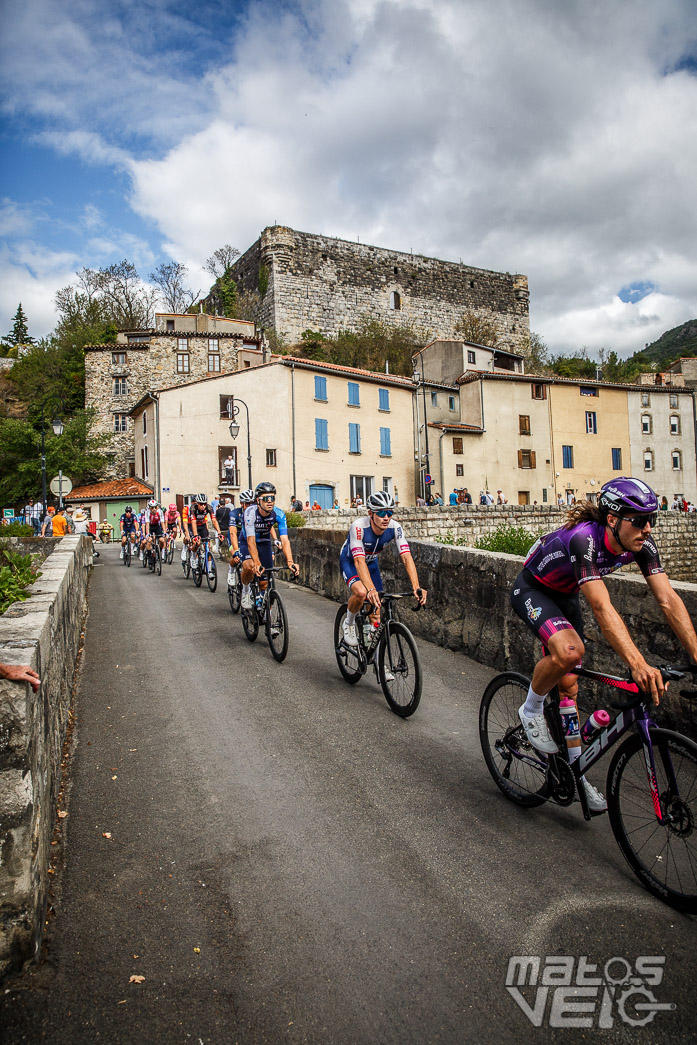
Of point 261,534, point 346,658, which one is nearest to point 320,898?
point 346,658

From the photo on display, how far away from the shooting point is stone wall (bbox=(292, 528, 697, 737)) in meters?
4.62

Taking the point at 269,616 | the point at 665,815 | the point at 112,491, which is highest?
the point at 112,491

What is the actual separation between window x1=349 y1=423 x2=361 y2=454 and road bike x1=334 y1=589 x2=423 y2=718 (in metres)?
33.9

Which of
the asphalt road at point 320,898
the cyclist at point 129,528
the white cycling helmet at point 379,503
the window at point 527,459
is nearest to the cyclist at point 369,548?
the white cycling helmet at point 379,503

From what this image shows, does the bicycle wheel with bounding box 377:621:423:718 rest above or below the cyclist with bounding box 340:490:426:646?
below

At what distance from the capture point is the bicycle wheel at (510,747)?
3.71m

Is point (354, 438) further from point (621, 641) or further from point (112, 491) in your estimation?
point (621, 641)

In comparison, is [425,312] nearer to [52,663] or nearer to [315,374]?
[315,374]

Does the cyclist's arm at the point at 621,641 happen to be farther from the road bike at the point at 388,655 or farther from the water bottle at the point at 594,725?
the road bike at the point at 388,655

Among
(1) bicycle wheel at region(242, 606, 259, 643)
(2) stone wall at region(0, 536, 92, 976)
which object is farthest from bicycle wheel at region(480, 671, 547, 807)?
(1) bicycle wheel at region(242, 606, 259, 643)

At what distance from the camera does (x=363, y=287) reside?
213 ft

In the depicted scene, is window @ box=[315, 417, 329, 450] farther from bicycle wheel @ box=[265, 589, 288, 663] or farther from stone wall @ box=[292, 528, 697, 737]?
bicycle wheel @ box=[265, 589, 288, 663]

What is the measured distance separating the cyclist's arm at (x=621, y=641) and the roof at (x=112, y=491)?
3831cm

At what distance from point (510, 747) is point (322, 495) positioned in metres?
35.5
